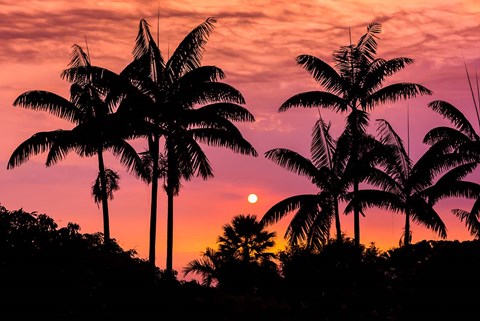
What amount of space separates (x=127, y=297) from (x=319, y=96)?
16.9 meters

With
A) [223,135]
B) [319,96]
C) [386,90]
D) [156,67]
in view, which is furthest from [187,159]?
[386,90]

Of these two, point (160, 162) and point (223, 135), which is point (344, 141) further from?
point (160, 162)

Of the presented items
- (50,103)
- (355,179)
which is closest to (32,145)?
(50,103)

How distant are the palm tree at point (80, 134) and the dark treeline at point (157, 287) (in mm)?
14293

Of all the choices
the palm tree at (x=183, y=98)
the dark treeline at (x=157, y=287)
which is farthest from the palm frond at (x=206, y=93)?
the dark treeline at (x=157, y=287)

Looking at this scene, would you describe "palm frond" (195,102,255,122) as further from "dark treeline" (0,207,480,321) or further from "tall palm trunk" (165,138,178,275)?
"dark treeline" (0,207,480,321)

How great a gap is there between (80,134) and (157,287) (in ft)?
62.5

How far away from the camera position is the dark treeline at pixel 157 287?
2402 centimetres

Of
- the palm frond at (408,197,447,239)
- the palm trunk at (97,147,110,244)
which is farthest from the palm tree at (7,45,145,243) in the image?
the palm frond at (408,197,447,239)

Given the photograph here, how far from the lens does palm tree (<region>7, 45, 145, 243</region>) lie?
42.8 m

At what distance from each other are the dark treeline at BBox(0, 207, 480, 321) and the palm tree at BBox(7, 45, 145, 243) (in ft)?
46.9

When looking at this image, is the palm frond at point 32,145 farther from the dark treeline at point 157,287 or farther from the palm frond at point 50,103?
the dark treeline at point 157,287

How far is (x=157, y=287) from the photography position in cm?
2595

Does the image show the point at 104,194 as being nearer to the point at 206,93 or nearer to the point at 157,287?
the point at 206,93
